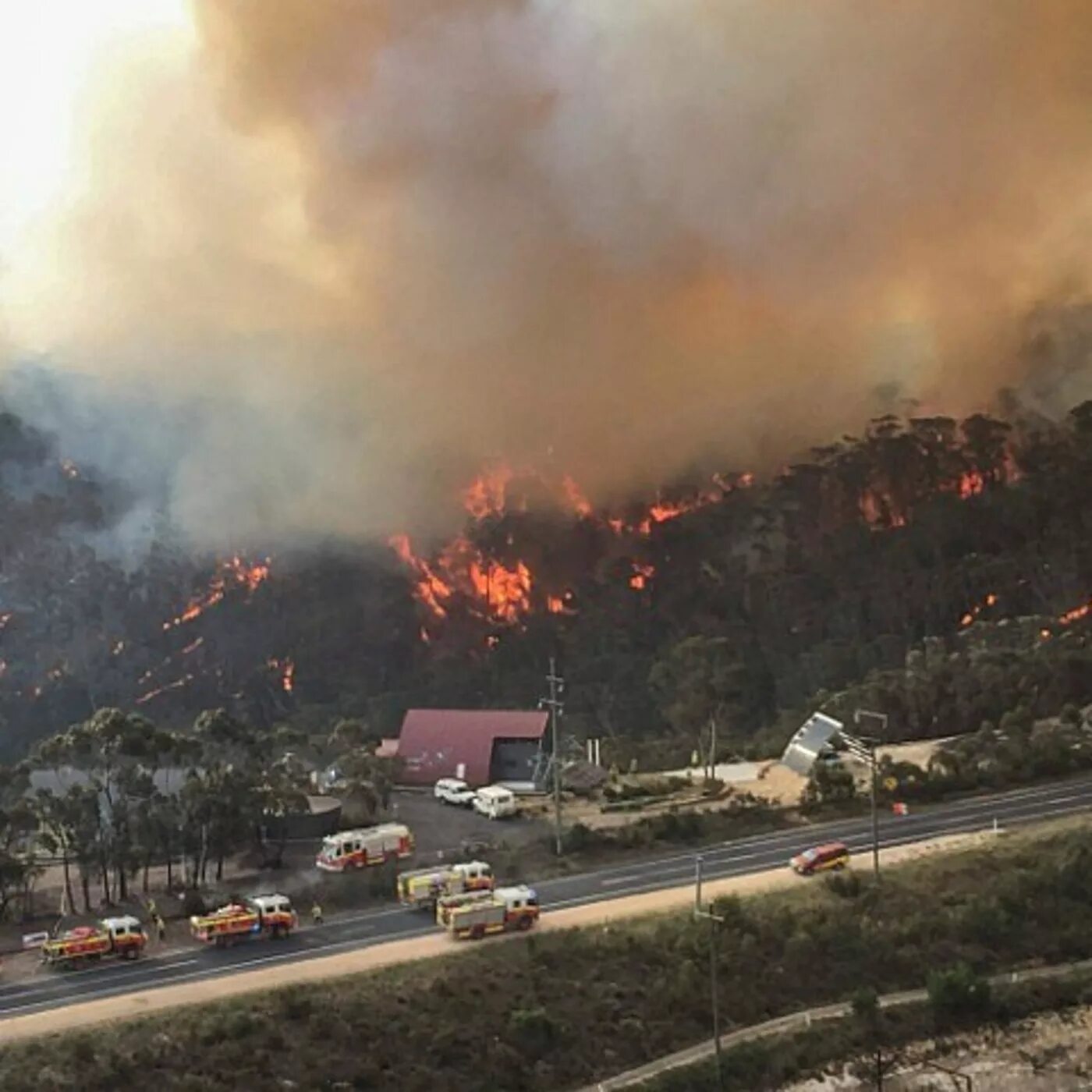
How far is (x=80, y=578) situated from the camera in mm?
39375

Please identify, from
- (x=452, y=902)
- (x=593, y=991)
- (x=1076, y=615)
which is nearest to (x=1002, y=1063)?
(x=593, y=991)

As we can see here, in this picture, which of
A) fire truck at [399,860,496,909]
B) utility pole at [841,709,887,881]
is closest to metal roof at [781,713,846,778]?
utility pole at [841,709,887,881]

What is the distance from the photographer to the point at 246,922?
19.0 m

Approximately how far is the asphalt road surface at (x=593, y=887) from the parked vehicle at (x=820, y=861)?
0.58 metres

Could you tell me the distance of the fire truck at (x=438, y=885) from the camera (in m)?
20.3

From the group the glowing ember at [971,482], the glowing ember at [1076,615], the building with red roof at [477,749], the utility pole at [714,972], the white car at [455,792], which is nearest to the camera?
the utility pole at [714,972]

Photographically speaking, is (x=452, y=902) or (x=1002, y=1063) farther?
(x=452, y=902)

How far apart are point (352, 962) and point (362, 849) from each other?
13.9 feet

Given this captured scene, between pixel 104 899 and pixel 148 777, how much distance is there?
1.91 meters

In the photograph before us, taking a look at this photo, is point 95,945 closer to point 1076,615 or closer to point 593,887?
point 593,887

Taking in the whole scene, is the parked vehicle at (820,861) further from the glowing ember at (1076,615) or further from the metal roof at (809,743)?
the glowing ember at (1076,615)

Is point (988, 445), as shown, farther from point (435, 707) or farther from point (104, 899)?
point (104, 899)

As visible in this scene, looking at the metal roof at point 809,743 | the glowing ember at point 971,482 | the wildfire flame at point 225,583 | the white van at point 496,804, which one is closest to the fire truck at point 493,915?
the white van at point 496,804

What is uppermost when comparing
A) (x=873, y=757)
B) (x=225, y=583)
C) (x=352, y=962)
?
(x=225, y=583)
